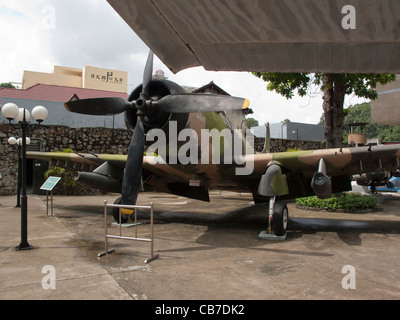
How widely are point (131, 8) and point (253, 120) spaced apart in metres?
103

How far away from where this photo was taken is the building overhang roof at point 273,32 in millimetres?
1601

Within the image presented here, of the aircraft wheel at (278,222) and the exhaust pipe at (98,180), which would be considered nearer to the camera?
the aircraft wheel at (278,222)

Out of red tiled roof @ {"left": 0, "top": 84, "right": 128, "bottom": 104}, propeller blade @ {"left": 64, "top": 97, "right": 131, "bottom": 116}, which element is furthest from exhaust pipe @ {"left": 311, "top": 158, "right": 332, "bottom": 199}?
red tiled roof @ {"left": 0, "top": 84, "right": 128, "bottom": 104}

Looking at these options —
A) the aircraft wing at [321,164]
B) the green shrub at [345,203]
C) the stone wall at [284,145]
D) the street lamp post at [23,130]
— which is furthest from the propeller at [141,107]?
the stone wall at [284,145]

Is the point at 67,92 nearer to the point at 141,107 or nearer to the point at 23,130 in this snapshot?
the point at 23,130

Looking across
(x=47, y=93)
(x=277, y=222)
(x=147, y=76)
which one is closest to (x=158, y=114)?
(x=147, y=76)

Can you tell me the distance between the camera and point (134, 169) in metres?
6.52

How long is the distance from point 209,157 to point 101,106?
288cm

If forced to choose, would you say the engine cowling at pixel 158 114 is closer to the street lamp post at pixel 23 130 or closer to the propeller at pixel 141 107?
the propeller at pixel 141 107

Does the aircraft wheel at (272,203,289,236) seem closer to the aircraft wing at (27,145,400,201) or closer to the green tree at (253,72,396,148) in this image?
the aircraft wing at (27,145,400,201)

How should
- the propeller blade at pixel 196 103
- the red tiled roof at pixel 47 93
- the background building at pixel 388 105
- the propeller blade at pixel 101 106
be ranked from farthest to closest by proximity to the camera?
1. the background building at pixel 388 105
2. the red tiled roof at pixel 47 93
3. the propeller blade at pixel 101 106
4. the propeller blade at pixel 196 103

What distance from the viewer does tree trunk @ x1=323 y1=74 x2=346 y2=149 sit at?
1224 cm

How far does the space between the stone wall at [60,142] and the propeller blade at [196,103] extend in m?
13.8
